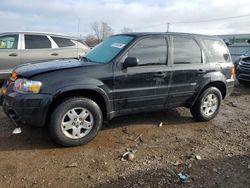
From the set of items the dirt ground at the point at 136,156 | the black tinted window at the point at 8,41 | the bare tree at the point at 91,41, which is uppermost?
the bare tree at the point at 91,41

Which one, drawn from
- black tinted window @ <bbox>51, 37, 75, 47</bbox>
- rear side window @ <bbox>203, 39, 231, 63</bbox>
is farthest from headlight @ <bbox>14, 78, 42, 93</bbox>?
black tinted window @ <bbox>51, 37, 75, 47</bbox>

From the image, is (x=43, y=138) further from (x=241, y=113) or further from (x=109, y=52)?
(x=241, y=113)

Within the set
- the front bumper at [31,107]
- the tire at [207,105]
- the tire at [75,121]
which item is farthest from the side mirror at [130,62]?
the tire at [207,105]

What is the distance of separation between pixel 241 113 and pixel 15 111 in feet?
16.5

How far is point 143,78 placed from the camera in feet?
17.1

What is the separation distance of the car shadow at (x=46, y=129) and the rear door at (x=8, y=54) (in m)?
3.22

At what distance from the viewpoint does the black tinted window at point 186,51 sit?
568cm

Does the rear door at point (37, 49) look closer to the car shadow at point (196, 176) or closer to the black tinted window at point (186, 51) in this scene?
the black tinted window at point (186, 51)

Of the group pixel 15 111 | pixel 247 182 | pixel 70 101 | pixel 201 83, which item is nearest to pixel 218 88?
pixel 201 83

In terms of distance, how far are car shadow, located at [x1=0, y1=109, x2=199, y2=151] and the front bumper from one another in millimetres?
438

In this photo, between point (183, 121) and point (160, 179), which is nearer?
point (160, 179)

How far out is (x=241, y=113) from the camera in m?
7.18

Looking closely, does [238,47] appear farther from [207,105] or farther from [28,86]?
[28,86]

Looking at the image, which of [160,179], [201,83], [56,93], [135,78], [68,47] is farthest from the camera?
[68,47]
